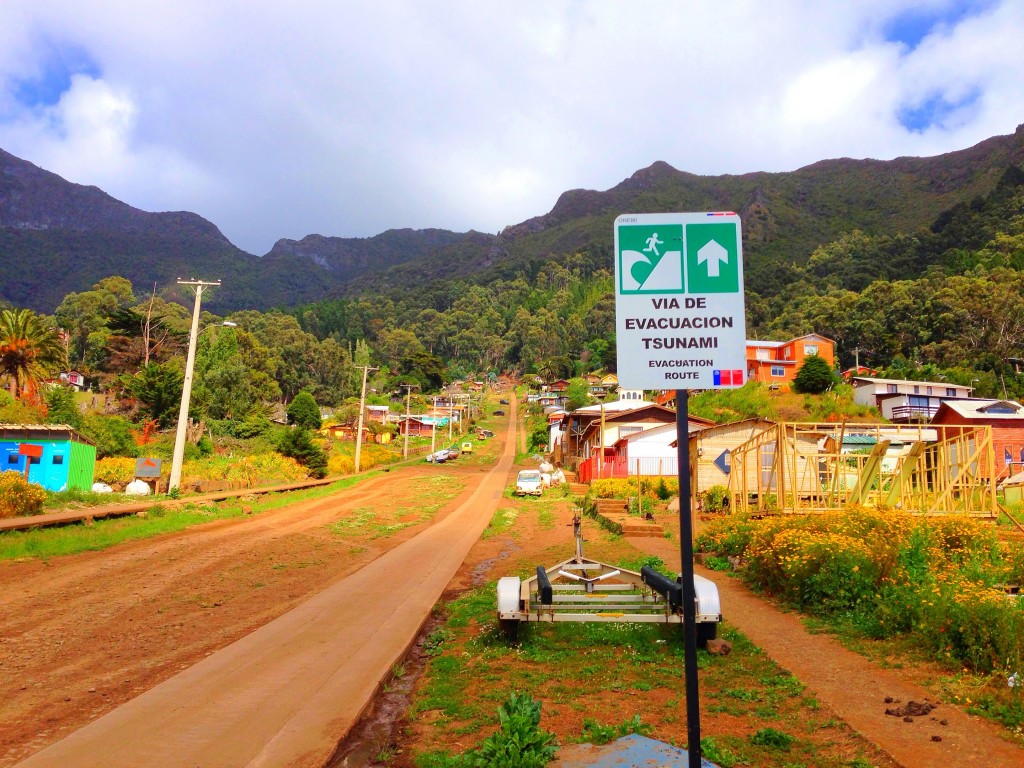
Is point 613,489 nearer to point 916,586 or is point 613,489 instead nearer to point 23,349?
point 916,586

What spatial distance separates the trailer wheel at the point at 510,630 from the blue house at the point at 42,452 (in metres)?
23.9

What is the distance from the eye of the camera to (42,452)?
26000mm

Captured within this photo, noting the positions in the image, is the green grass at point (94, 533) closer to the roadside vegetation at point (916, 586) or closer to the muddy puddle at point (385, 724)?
the muddy puddle at point (385, 724)

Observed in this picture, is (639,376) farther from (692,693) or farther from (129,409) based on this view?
(129,409)

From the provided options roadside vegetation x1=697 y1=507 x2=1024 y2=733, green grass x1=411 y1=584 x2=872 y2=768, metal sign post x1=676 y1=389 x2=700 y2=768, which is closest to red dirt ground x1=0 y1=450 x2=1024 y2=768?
green grass x1=411 y1=584 x2=872 y2=768

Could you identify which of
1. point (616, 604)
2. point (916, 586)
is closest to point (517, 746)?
point (616, 604)

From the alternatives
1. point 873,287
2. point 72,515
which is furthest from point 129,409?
point 873,287

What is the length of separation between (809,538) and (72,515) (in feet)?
57.8

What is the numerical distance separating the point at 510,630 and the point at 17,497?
53.4ft

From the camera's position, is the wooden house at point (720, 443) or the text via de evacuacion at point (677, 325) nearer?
the text via de evacuacion at point (677, 325)

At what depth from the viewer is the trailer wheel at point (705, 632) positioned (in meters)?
7.73

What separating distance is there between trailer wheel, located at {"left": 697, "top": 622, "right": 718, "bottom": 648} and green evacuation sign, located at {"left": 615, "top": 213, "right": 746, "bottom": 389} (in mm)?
4736

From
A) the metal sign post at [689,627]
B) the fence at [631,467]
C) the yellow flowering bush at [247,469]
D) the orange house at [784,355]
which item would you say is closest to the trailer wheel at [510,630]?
the metal sign post at [689,627]

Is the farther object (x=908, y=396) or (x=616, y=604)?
(x=908, y=396)
